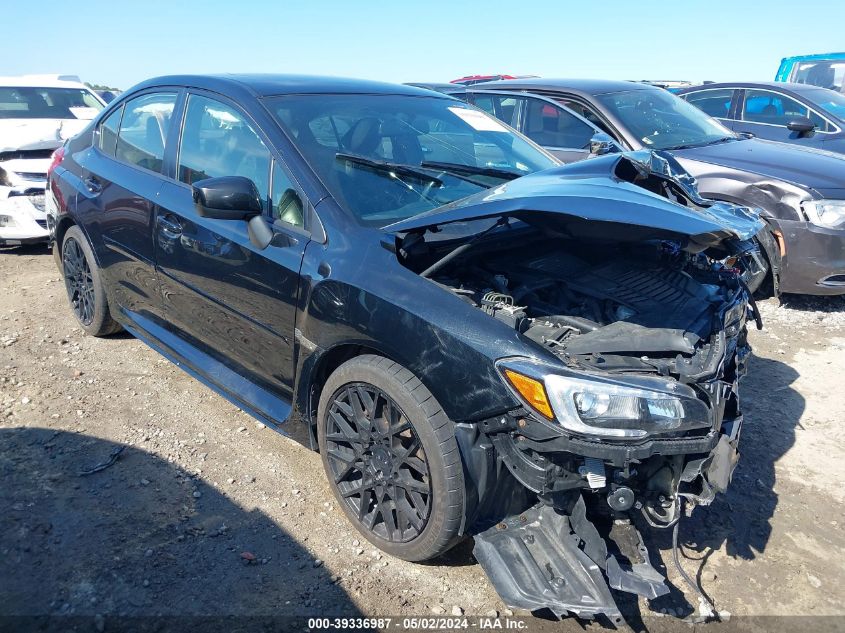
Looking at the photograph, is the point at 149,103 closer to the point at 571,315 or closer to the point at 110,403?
the point at 110,403

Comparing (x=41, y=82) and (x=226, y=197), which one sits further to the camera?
(x=41, y=82)

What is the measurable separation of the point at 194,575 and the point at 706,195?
4.76 meters

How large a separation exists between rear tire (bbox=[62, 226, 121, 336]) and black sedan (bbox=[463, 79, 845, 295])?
3.22 meters

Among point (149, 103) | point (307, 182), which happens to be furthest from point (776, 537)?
point (149, 103)

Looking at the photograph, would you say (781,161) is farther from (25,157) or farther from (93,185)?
(25,157)

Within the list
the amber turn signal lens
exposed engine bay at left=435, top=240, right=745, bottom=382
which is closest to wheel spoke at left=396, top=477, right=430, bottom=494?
the amber turn signal lens

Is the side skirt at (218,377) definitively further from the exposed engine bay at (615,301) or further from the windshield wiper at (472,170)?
the windshield wiper at (472,170)

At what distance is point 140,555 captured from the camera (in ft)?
8.66

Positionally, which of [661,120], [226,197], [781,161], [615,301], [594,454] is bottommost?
[594,454]

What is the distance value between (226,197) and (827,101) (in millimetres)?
8051

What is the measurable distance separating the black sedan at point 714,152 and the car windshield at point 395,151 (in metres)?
0.93

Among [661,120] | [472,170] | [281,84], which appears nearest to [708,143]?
[661,120]

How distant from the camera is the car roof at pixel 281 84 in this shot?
10.6 feet

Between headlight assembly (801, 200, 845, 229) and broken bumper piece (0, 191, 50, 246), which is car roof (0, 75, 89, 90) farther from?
headlight assembly (801, 200, 845, 229)
